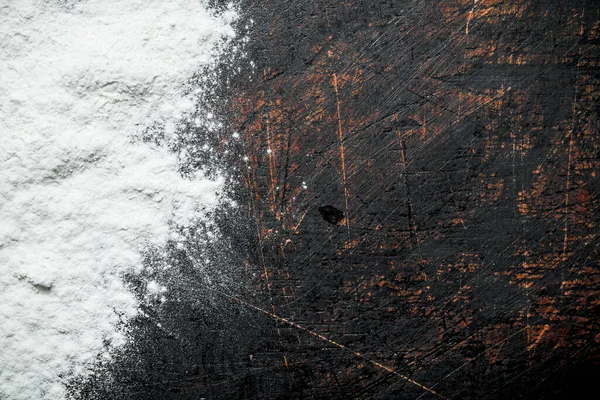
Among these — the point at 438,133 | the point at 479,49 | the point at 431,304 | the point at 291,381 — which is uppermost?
the point at 479,49

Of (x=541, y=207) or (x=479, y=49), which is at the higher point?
(x=479, y=49)

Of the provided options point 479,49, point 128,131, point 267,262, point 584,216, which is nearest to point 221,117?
point 128,131

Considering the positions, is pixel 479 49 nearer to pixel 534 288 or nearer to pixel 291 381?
pixel 534 288

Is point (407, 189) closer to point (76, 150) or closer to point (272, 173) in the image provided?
point (272, 173)

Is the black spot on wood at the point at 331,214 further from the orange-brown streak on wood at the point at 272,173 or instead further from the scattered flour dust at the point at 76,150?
the scattered flour dust at the point at 76,150

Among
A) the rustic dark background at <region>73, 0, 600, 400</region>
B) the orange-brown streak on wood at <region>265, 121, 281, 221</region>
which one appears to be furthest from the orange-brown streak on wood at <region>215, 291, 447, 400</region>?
the orange-brown streak on wood at <region>265, 121, 281, 221</region>

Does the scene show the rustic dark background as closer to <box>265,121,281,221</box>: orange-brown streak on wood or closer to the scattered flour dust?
<box>265,121,281,221</box>: orange-brown streak on wood
